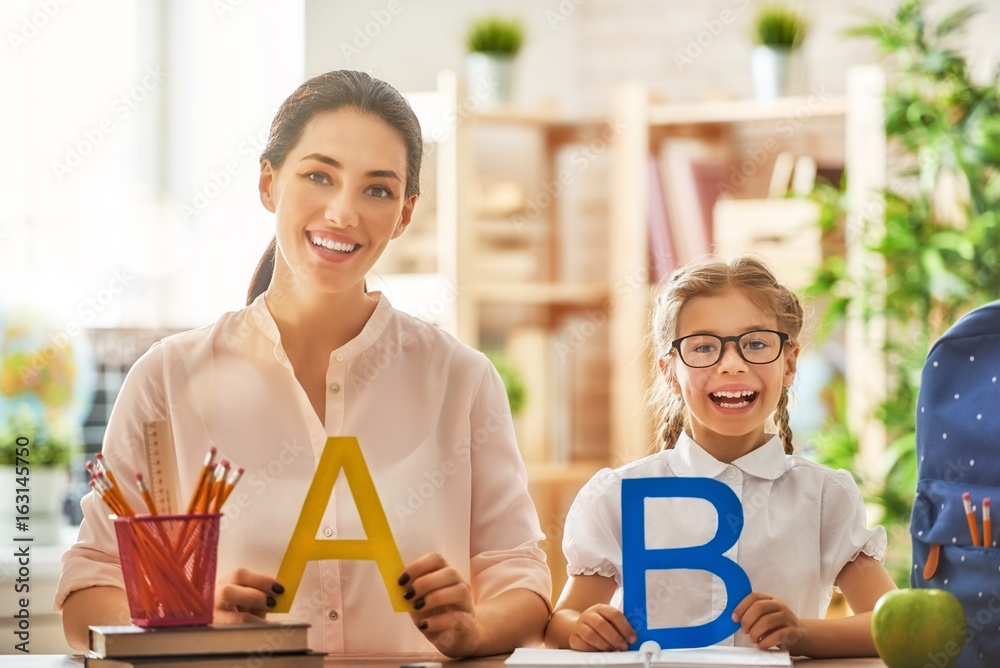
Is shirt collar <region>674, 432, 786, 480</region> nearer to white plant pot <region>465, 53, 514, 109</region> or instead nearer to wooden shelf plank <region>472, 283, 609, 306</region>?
wooden shelf plank <region>472, 283, 609, 306</region>

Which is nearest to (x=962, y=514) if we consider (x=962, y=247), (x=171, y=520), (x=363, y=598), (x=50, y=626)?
(x=363, y=598)

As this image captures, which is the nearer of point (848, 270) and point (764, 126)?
point (848, 270)

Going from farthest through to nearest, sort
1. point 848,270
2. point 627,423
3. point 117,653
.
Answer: point 627,423, point 848,270, point 117,653

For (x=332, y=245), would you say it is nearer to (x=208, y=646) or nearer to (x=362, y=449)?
(x=362, y=449)

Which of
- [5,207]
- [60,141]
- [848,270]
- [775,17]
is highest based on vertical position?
[775,17]

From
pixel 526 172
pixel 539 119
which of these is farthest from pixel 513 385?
pixel 539 119

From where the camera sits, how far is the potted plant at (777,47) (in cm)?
354

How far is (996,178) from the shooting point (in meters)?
3.06

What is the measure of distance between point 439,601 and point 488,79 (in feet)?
9.14

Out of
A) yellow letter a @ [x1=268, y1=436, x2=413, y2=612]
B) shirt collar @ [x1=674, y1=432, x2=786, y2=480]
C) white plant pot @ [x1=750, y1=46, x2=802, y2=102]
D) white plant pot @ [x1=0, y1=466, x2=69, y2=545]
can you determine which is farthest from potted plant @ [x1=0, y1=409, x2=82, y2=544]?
white plant pot @ [x1=750, y1=46, x2=802, y2=102]

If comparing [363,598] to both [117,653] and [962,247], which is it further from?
[962,247]

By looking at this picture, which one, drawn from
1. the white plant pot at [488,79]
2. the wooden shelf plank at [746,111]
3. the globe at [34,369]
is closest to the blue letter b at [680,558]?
the globe at [34,369]

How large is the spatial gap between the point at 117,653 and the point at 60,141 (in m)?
2.83

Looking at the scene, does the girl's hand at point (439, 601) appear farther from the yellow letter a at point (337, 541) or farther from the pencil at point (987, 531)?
the pencil at point (987, 531)
